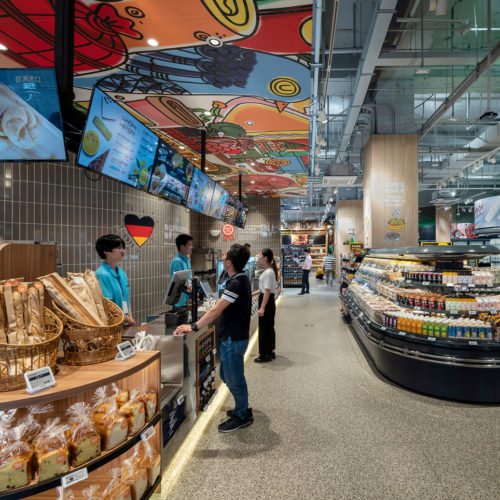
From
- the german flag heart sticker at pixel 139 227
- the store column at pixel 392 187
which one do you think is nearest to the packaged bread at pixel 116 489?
the german flag heart sticker at pixel 139 227

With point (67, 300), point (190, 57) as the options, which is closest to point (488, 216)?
point (190, 57)

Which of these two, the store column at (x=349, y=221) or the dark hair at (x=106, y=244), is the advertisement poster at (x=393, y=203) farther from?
the store column at (x=349, y=221)

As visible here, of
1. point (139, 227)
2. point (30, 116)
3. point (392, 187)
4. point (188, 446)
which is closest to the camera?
point (30, 116)

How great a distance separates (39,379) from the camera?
57.8 inches

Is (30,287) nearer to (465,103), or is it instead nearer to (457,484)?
(457,484)

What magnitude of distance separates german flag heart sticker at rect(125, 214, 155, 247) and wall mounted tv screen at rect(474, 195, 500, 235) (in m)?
11.4

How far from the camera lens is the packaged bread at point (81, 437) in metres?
1.61

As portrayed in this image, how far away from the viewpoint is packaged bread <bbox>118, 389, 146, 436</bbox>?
1.88 m

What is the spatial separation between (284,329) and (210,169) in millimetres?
4768

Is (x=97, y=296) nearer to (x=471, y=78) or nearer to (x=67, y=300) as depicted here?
(x=67, y=300)

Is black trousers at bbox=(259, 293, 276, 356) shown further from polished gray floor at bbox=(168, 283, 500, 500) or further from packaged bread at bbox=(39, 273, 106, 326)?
packaged bread at bbox=(39, 273, 106, 326)

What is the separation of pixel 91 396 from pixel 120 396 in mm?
162

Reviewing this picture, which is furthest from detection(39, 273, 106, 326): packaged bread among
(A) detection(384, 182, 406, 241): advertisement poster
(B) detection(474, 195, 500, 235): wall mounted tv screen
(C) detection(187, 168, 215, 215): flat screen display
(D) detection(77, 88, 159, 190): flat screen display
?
(B) detection(474, 195, 500, 235): wall mounted tv screen

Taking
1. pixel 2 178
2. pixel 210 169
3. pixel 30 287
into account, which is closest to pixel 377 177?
pixel 210 169
